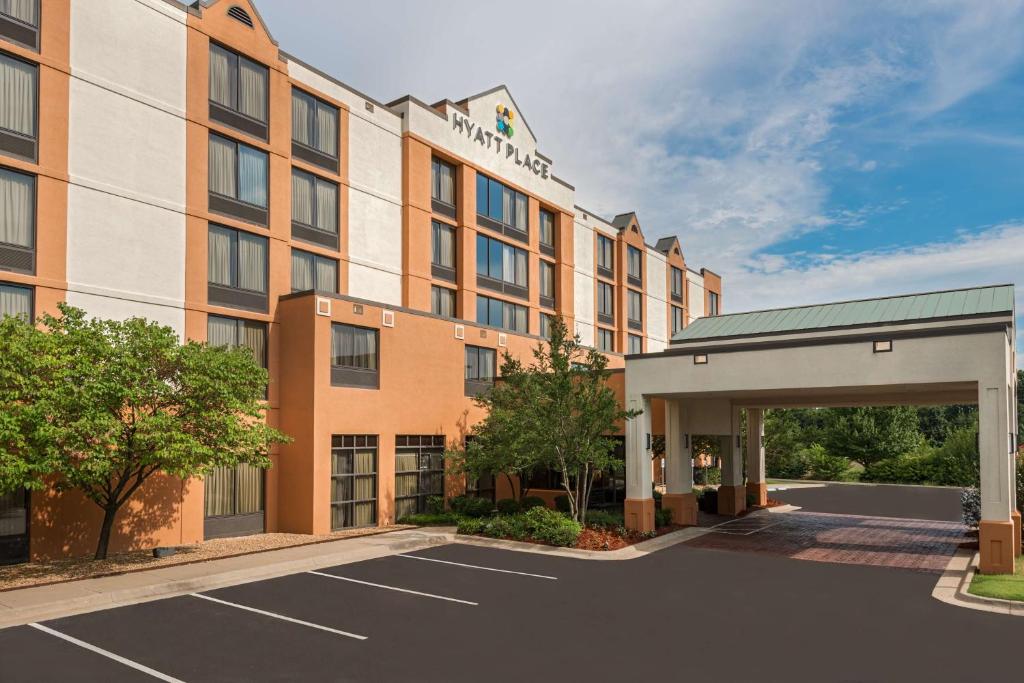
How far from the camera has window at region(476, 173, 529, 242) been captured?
37438 millimetres

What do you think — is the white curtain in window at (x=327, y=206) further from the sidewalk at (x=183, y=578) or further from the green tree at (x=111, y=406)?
the sidewalk at (x=183, y=578)

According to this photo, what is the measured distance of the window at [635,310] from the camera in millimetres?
52719

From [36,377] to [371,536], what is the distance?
1130 centimetres

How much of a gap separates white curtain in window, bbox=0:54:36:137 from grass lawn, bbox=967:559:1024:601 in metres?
26.4

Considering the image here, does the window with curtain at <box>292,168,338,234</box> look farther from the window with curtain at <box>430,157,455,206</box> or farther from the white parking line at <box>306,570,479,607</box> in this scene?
the white parking line at <box>306,570,479,607</box>

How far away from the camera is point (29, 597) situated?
15508 millimetres

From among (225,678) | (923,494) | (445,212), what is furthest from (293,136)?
(923,494)

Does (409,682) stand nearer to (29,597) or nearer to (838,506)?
(29,597)

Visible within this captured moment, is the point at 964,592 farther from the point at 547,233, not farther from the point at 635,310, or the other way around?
the point at 635,310

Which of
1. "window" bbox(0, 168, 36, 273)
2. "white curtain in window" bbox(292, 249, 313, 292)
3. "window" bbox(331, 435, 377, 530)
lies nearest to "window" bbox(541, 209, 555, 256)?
"white curtain in window" bbox(292, 249, 313, 292)

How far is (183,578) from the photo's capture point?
17.5m

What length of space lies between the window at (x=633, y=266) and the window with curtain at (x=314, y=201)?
2721cm

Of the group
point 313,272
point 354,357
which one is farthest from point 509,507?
point 313,272

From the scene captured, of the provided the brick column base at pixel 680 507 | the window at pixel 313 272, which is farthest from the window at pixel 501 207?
the brick column base at pixel 680 507
